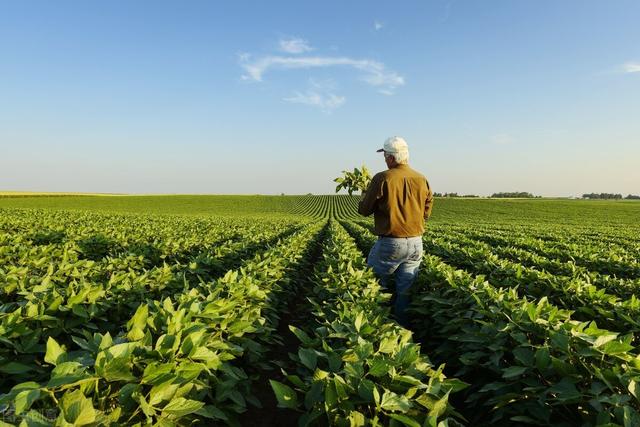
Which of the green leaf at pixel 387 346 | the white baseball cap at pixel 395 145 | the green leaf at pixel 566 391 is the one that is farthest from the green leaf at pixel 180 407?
the white baseball cap at pixel 395 145

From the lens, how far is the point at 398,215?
5082 mm

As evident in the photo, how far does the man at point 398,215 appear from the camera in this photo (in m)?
5.05

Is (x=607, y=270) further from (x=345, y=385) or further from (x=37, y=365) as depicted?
(x=37, y=365)

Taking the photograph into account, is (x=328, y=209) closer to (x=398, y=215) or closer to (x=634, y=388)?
(x=398, y=215)

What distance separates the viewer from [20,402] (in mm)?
1406

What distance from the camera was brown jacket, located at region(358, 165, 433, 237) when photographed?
5.03m

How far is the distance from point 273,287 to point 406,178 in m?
2.41

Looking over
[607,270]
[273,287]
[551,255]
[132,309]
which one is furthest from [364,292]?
[551,255]

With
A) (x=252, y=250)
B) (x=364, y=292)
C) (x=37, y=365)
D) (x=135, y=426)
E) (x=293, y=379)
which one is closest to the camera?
(x=135, y=426)

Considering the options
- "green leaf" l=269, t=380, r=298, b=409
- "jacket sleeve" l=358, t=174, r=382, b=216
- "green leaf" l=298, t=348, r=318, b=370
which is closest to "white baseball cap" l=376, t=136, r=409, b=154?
"jacket sleeve" l=358, t=174, r=382, b=216

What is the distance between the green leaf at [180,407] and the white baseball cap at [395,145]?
4174 mm

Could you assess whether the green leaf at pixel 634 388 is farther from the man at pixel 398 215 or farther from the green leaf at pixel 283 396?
the man at pixel 398 215

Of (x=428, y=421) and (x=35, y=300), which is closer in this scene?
(x=428, y=421)

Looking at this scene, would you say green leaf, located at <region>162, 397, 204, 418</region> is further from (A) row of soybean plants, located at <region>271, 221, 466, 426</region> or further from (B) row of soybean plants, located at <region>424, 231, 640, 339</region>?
(B) row of soybean plants, located at <region>424, 231, 640, 339</region>
